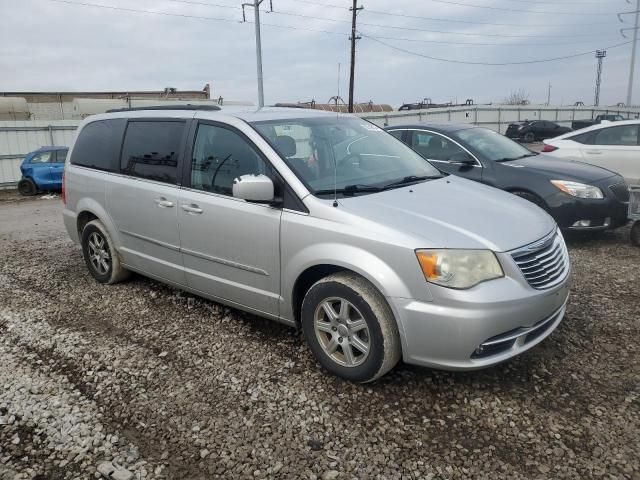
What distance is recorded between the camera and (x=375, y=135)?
4.48 metres

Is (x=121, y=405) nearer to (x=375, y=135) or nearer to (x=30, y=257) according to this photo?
(x=375, y=135)

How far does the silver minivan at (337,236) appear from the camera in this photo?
9.58 ft

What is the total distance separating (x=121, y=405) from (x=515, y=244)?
2567 millimetres

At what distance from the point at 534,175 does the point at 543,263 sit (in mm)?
3574

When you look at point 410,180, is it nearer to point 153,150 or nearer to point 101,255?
point 153,150

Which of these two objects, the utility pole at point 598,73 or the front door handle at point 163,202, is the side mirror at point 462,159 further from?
the utility pole at point 598,73

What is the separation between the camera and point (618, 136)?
831cm

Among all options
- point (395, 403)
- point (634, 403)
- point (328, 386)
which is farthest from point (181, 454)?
point (634, 403)

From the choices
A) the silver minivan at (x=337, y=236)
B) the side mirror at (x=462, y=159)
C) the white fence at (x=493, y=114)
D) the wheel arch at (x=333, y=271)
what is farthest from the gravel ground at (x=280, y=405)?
the white fence at (x=493, y=114)

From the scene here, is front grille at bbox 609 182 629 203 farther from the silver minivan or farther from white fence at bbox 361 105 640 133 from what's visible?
white fence at bbox 361 105 640 133

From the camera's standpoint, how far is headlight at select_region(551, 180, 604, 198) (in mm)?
6180

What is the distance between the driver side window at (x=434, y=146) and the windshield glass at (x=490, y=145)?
6.2 inches

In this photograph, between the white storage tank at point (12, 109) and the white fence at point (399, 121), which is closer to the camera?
the white fence at point (399, 121)

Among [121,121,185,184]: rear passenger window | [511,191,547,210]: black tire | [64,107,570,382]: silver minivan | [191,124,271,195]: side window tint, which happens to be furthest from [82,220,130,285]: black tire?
[511,191,547,210]: black tire
